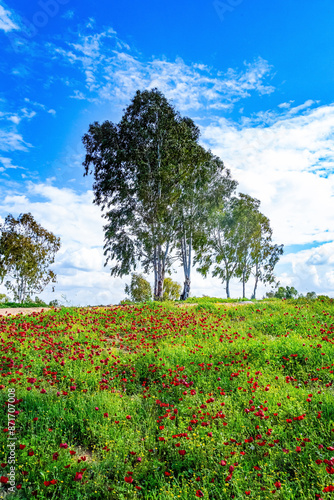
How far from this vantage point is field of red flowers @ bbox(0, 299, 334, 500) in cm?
399

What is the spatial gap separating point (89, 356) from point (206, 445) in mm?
4229

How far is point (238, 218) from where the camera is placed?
110 ft

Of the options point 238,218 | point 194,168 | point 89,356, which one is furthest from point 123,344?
point 238,218

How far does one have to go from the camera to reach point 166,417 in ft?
17.5

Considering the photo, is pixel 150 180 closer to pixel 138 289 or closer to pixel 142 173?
pixel 142 173

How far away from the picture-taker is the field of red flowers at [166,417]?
157 inches

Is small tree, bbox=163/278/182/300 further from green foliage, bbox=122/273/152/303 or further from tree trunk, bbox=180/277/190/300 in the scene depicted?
tree trunk, bbox=180/277/190/300

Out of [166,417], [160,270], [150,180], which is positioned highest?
[150,180]

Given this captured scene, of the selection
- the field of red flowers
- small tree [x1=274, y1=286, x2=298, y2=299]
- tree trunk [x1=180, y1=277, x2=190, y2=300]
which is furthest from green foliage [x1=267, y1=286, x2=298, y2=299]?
the field of red flowers

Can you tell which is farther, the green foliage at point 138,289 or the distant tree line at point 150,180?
the green foliage at point 138,289

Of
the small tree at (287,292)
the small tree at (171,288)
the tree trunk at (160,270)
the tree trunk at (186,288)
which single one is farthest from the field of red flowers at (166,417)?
the small tree at (171,288)

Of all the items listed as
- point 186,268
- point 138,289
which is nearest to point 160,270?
point 186,268

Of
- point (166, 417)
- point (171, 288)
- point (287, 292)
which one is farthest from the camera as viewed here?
point (171, 288)

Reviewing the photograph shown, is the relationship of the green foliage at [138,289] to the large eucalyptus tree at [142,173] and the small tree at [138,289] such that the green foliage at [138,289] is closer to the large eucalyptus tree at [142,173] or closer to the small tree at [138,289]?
the small tree at [138,289]
